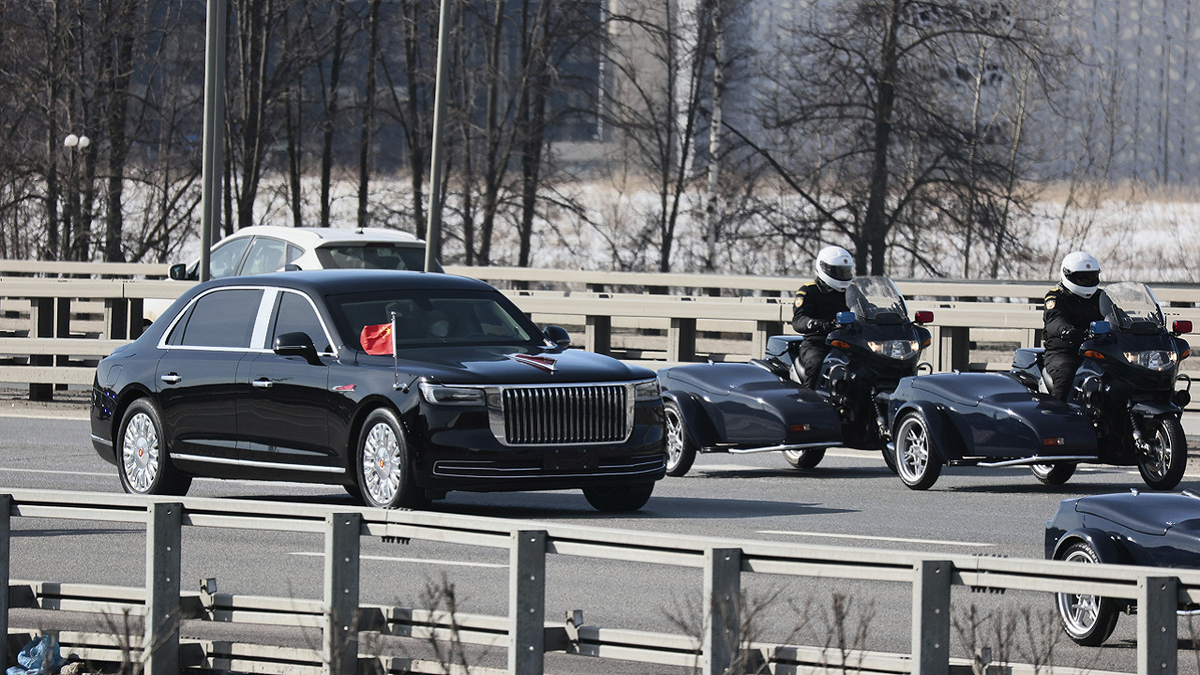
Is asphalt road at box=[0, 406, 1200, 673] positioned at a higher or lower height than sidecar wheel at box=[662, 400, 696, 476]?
lower

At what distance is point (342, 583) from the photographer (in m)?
7.30

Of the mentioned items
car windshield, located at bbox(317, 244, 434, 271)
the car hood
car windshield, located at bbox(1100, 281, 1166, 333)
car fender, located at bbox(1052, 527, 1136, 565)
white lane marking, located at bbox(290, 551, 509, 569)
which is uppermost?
car windshield, located at bbox(317, 244, 434, 271)

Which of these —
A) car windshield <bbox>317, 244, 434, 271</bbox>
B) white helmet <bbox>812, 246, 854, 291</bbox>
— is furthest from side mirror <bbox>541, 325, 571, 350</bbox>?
car windshield <bbox>317, 244, 434, 271</bbox>

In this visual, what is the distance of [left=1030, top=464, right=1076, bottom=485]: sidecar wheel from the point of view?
15.5 meters

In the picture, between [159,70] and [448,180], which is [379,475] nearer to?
[448,180]

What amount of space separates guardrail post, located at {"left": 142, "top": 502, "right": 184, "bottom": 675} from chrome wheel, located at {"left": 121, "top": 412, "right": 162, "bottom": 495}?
612 centimetres

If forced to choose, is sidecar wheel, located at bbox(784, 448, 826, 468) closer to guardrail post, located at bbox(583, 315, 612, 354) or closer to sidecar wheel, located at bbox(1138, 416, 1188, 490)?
sidecar wheel, located at bbox(1138, 416, 1188, 490)

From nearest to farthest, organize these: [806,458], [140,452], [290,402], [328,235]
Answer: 1. [290,402]
2. [140,452]
3. [806,458]
4. [328,235]

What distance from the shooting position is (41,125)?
4712 cm

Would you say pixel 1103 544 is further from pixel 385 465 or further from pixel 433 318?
pixel 433 318

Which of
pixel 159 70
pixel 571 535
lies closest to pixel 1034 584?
pixel 571 535

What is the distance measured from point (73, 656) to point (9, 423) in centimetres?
1311

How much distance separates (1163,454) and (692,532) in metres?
4.35

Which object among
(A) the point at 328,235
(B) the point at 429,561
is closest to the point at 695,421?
(B) the point at 429,561
